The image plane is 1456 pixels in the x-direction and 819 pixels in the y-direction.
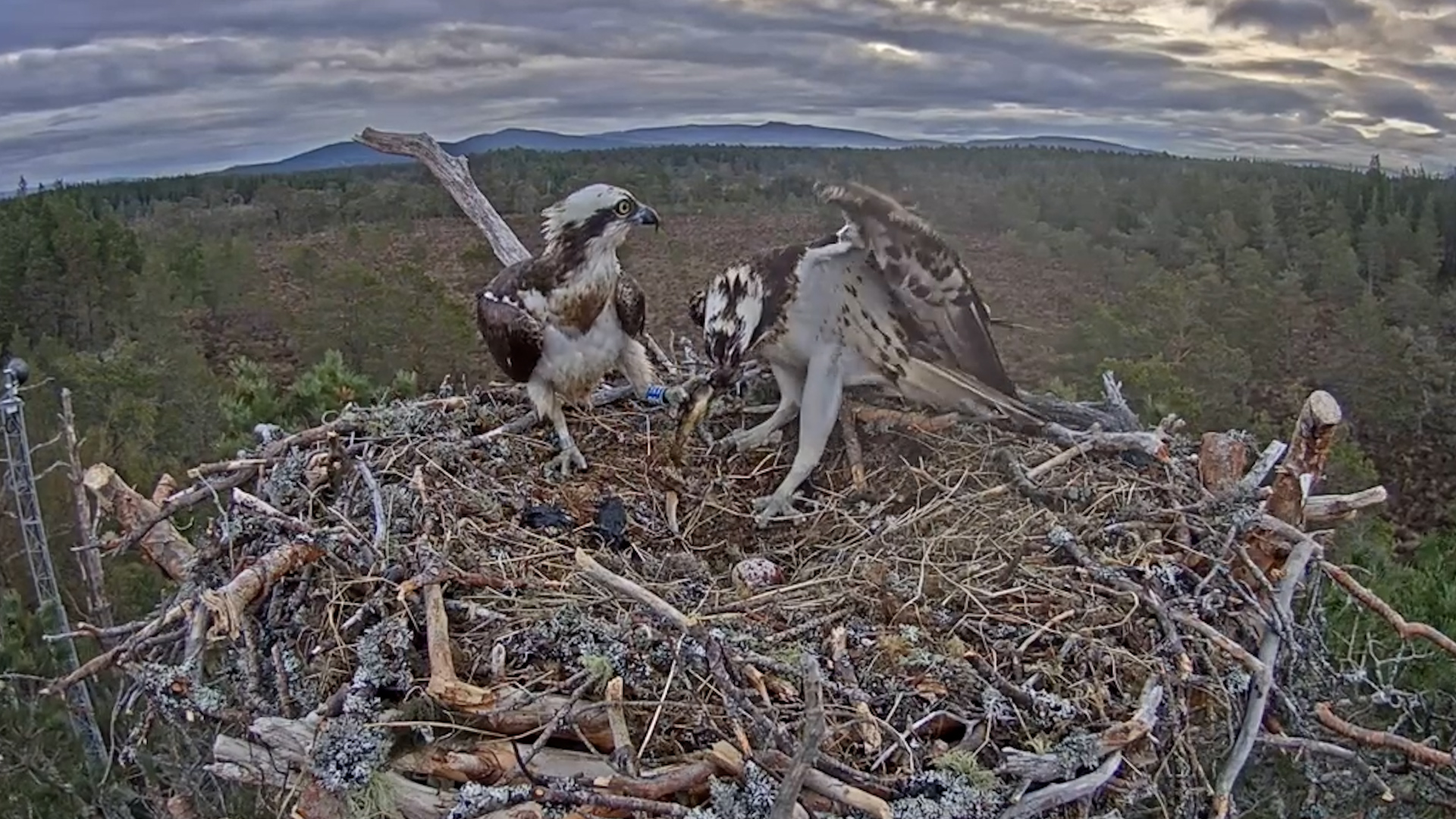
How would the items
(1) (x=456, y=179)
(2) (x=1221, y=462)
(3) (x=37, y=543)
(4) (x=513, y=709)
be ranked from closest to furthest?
(4) (x=513, y=709) → (2) (x=1221, y=462) → (1) (x=456, y=179) → (3) (x=37, y=543)

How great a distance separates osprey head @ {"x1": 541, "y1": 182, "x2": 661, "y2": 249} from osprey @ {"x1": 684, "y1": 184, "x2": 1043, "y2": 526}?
0.41 meters

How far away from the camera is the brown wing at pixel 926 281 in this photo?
3.77 metres

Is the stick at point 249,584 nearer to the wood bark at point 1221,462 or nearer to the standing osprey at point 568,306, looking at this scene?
the standing osprey at point 568,306

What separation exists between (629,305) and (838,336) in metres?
0.91

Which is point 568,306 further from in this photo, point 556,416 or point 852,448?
point 852,448

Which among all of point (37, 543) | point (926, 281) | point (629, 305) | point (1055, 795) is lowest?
point (37, 543)

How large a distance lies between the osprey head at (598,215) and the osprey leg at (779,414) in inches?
30.3

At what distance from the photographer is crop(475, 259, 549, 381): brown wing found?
457cm

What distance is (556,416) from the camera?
4.77 m

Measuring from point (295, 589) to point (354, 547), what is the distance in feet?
0.68

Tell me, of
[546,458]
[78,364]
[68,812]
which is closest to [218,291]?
[78,364]

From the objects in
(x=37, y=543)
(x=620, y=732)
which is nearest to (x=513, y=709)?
(x=620, y=732)

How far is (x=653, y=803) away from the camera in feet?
8.68

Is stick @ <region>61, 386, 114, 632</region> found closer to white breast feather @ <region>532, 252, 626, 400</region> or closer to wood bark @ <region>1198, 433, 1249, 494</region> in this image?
white breast feather @ <region>532, 252, 626, 400</region>
